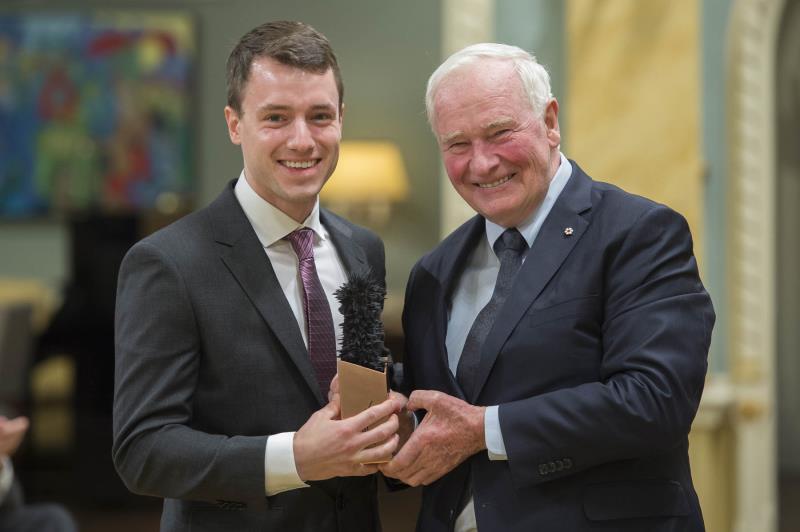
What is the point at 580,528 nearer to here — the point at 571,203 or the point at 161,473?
the point at 571,203

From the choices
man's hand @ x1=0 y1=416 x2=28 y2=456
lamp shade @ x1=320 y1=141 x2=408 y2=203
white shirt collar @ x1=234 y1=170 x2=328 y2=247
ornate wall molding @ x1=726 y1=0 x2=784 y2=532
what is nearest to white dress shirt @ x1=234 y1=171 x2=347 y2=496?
white shirt collar @ x1=234 y1=170 x2=328 y2=247

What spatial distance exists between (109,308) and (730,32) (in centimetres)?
387

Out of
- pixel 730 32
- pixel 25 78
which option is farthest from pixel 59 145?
pixel 730 32

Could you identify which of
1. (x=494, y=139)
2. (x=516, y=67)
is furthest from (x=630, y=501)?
(x=516, y=67)

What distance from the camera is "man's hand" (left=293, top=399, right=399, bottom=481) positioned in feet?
5.89

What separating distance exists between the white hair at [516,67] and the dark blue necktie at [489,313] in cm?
26

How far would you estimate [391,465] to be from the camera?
1888 millimetres

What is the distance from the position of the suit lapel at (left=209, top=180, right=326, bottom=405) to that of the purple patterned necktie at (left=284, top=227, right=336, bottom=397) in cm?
4

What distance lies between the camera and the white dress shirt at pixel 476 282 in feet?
6.75

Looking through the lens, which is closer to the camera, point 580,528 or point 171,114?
point 580,528

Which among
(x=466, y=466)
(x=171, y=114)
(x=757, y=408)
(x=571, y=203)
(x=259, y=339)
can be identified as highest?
(x=171, y=114)

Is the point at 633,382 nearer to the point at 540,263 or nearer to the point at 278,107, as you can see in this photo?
the point at 540,263

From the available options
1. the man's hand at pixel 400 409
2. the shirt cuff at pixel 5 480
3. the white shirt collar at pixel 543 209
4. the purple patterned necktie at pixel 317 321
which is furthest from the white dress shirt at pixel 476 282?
the shirt cuff at pixel 5 480

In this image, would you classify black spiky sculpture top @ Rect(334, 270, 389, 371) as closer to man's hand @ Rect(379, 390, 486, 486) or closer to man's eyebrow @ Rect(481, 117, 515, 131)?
man's hand @ Rect(379, 390, 486, 486)
